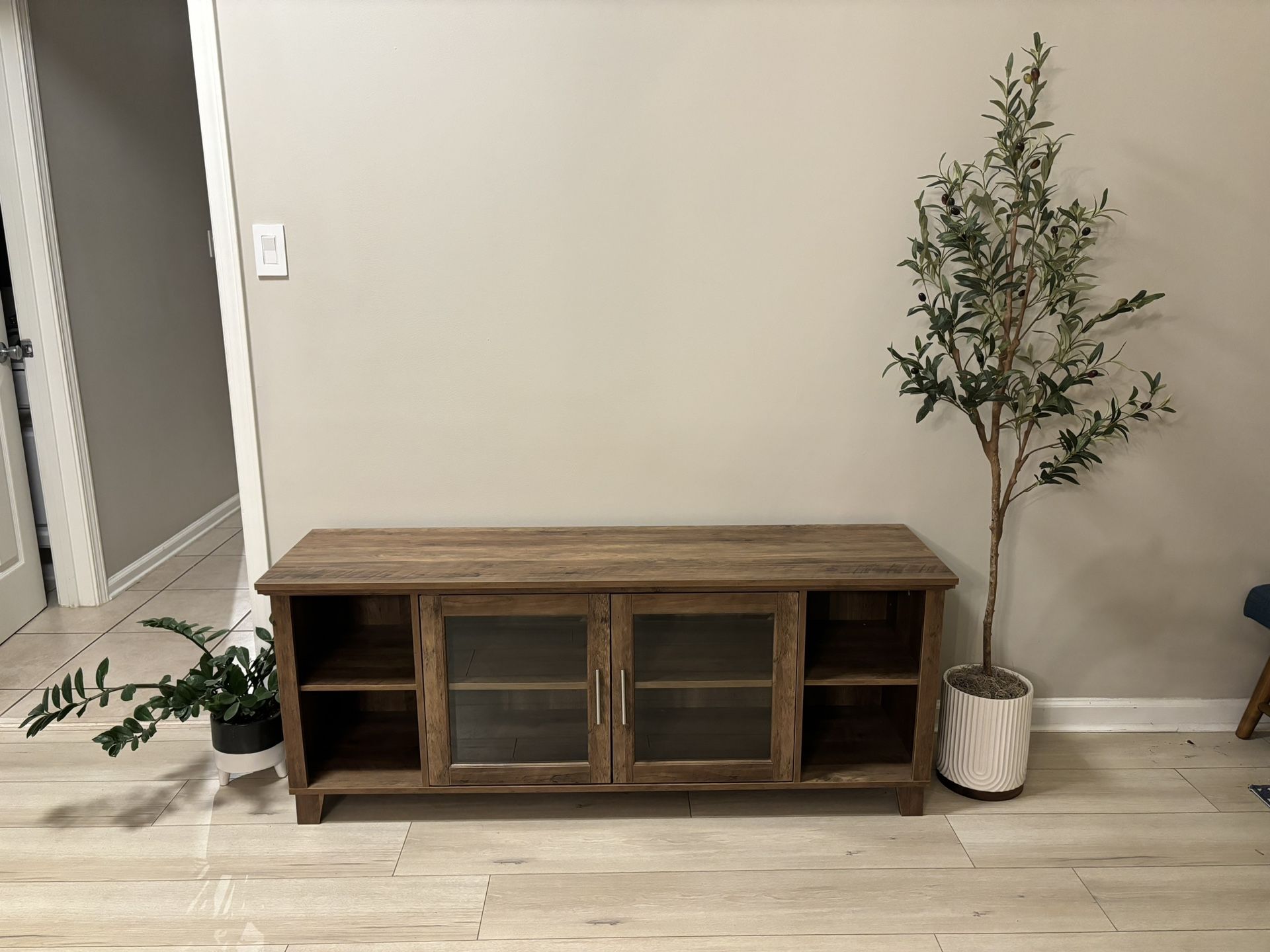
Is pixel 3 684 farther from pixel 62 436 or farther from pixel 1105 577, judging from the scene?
pixel 1105 577

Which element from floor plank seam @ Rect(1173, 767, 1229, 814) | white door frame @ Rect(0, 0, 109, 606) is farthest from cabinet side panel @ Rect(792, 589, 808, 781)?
white door frame @ Rect(0, 0, 109, 606)

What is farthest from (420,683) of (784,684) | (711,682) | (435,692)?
(784,684)

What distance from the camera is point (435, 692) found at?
1.95 m

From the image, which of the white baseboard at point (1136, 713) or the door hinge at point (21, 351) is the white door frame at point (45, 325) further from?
the white baseboard at point (1136, 713)

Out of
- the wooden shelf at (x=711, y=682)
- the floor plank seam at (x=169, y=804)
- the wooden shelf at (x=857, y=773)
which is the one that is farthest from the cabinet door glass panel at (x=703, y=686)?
the floor plank seam at (x=169, y=804)

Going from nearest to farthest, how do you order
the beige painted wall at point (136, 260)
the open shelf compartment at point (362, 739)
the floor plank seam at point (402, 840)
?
1. the floor plank seam at point (402, 840)
2. the open shelf compartment at point (362, 739)
3. the beige painted wall at point (136, 260)

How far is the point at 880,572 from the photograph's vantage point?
1933 millimetres

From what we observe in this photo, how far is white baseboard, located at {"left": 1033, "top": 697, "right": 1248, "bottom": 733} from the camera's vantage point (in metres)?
2.43

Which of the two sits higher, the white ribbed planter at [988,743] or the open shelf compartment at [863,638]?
the open shelf compartment at [863,638]

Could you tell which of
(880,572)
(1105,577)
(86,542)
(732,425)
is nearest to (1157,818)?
(1105,577)

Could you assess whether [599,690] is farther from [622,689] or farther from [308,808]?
[308,808]

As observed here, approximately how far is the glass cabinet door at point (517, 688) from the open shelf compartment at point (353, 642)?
11cm

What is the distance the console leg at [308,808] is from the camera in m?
2.03

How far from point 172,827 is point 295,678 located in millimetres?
467
